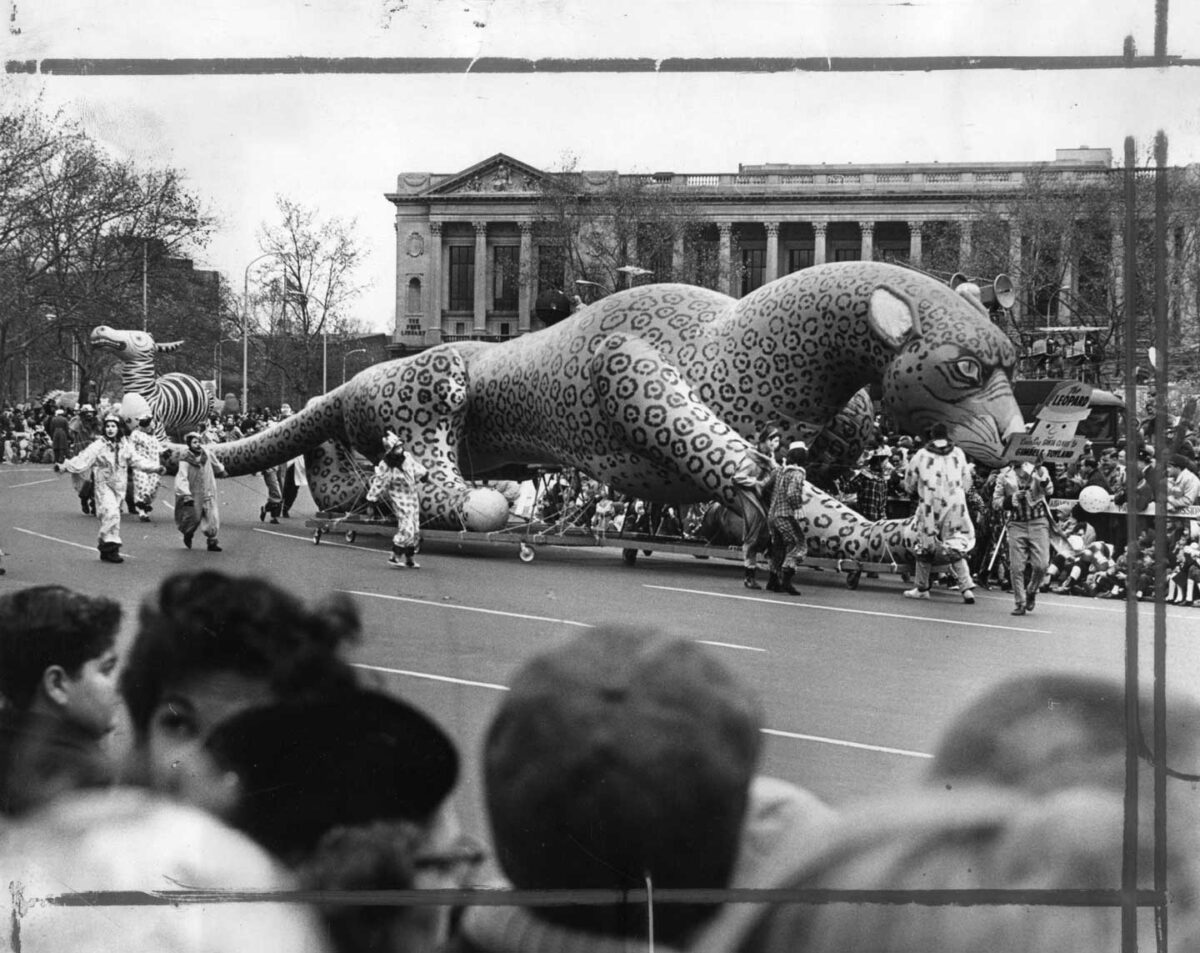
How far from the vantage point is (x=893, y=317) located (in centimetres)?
849

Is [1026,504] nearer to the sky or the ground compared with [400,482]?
nearer to the ground

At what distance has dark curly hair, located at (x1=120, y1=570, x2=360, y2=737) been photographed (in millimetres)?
4625

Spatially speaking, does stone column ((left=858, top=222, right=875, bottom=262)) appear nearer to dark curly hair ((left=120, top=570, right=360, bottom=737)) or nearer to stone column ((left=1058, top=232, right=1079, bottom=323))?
stone column ((left=1058, top=232, right=1079, bottom=323))

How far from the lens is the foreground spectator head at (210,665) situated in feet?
14.8

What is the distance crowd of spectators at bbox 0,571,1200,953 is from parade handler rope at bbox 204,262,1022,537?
3740 millimetres

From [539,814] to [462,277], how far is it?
2.42m

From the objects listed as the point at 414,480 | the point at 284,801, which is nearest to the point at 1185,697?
the point at 284,801

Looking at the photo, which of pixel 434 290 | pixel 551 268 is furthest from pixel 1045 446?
pixel 434 290

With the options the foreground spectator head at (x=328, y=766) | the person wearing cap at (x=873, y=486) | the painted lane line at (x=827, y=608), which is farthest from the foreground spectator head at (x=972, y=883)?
the person wearing cap at (x=873, y=486)

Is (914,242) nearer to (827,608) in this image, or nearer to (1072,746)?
(827,608)

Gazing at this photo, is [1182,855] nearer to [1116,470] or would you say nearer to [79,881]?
[79,881]

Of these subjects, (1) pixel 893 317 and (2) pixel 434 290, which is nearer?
(2) pixel 434 290

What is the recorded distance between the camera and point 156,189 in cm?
538

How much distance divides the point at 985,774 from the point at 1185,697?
2.03 feet
